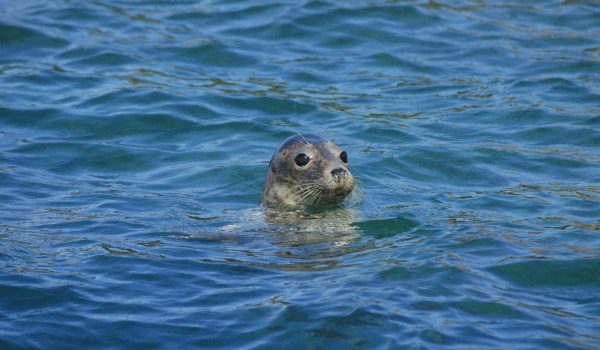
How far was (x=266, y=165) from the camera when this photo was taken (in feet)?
39.3

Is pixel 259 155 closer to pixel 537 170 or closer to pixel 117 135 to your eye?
pixel 117 135

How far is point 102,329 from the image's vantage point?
7113mm

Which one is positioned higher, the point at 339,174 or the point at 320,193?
the point at 339,174

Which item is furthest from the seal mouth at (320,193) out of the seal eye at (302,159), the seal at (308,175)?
the seal eye at (302,159)

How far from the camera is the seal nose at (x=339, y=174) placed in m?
9.70

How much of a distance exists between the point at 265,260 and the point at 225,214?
1.83 meters

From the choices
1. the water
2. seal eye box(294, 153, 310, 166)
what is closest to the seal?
seal eye box(294, 153, 310, 166)

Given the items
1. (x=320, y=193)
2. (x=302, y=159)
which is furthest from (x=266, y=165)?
(x=320, y=193)

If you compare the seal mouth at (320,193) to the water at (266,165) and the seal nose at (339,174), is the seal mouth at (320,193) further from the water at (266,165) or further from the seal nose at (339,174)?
the water at (266,165)

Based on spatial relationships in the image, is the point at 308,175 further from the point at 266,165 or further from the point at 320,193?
the point at 266,165

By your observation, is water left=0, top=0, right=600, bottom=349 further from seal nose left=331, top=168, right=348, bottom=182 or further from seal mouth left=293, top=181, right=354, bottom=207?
seal nose left=331, top=168, right=348, bottom=182

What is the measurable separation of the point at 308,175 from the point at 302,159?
0.18 metres

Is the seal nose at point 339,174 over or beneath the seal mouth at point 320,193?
over

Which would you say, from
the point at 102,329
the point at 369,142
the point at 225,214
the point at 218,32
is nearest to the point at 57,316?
the point at 102,329
